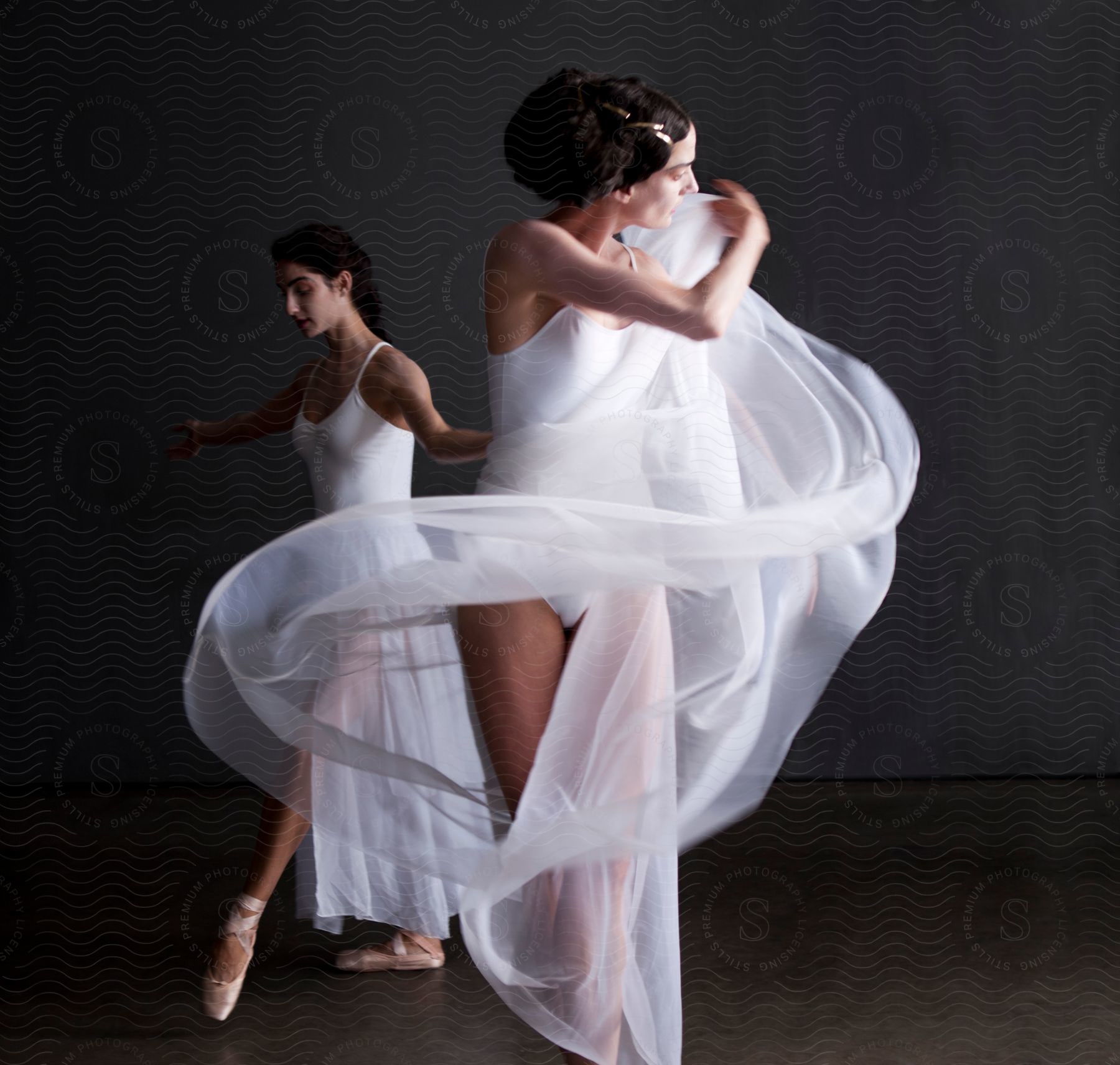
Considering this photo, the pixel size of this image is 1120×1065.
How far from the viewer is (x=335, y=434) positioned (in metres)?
2.10

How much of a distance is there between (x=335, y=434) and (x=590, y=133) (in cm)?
78

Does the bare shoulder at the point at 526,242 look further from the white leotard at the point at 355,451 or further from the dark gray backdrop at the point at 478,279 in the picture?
the dark gray backdrop at the point at 478,279

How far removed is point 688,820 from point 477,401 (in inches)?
81.7

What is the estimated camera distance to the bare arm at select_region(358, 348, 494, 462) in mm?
1823

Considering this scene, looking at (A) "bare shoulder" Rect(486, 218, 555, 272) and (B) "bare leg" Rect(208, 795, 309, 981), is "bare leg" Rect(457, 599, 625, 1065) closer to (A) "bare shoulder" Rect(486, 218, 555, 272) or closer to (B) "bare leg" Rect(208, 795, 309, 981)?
(A) "bare shoulder" Rect(486, 218, 555, 272)

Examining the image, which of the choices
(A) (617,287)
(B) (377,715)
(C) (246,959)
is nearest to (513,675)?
(B) (377,715)

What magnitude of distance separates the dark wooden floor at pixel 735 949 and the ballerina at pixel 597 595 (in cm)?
50

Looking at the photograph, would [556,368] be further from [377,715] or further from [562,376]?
[377,715]

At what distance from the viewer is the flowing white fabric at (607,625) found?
1.53 meters

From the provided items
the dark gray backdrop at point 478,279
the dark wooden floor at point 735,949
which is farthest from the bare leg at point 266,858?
the dark gray backdrop at point 478,279

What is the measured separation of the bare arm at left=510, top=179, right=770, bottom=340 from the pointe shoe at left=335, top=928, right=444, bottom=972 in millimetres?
1319

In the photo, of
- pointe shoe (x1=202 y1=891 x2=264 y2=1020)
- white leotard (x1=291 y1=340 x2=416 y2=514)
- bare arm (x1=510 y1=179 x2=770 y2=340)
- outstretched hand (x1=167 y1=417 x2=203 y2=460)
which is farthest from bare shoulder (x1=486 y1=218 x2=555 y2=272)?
pointe shoe (x1=202 y1=891 x2=264 y2=1020)

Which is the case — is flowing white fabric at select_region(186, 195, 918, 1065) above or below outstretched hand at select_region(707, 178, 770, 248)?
below

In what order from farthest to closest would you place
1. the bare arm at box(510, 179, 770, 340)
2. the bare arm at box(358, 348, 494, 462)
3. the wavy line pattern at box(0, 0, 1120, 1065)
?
the wavy line pattern at box(0, 0, 1120, 1065)
the bare arm at box(358, 348, 494, 462)
the bare arm at box(510, 179, 770, 340)
